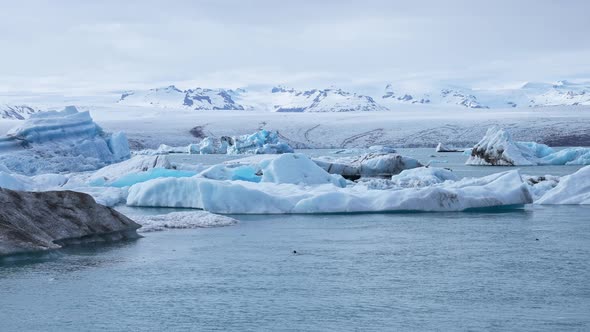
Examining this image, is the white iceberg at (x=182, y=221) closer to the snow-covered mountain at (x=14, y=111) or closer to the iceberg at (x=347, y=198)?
the iceberg at (x=347, y=198)

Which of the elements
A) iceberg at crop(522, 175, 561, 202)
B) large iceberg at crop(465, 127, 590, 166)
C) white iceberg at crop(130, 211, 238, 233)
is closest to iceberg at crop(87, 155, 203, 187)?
white iceberg at crop(130, 211, 238, 233)

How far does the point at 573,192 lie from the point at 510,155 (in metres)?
13.4

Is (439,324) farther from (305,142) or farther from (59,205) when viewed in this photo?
(305,142)

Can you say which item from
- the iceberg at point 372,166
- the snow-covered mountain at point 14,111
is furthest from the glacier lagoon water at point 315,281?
the snow-covered mountain at point 14,111

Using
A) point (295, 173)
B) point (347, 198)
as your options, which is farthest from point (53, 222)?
point (295, 173)

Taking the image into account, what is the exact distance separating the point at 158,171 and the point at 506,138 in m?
14.4

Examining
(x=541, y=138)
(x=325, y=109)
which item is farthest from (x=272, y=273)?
(x=325, y=109)

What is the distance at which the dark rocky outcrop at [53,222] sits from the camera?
26.3ft

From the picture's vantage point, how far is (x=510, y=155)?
2653 centimetres

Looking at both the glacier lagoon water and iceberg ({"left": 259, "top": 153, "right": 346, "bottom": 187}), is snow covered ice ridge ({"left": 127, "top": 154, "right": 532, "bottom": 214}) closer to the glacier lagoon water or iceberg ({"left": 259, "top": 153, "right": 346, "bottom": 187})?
iceberg ({"left": 259, "top": 153, "right": 346, "bottom": 187})

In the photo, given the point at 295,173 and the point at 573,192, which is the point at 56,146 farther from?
the point at 573,192

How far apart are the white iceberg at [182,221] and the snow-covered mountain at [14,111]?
120 metres

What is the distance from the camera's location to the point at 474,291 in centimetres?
631

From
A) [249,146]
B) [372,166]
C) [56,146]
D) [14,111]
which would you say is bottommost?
[249,146]
